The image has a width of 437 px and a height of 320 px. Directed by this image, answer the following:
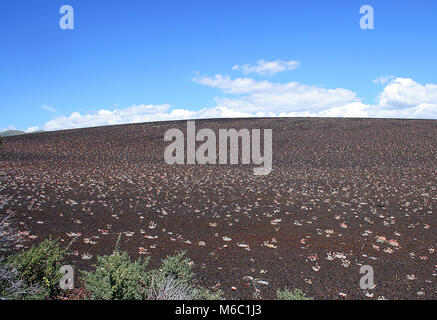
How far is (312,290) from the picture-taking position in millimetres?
5086

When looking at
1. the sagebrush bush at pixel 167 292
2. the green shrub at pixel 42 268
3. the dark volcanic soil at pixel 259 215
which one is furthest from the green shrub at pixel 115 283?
the dark volcanic soil at pixel 259 215

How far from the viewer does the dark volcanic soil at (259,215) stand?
578 cm

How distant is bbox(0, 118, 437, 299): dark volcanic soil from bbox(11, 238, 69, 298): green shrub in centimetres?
134

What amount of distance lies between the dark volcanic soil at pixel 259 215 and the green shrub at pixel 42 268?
1335 mm

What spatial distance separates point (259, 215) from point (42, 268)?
6330mm

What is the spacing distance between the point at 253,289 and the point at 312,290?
1.01m

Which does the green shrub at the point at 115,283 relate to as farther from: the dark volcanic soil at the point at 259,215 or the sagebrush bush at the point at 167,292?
the dark volcanic soil at the point at 259,215

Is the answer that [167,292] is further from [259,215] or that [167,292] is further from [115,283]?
[259,215]

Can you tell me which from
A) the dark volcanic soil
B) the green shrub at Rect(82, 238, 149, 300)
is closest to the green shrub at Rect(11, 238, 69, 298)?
the green shrub at Rect(82, 238, 149, 300)

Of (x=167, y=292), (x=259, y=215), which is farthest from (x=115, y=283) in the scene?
(x=259, y=215)

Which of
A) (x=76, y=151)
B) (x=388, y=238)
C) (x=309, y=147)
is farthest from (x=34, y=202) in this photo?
(x=309, y=147)

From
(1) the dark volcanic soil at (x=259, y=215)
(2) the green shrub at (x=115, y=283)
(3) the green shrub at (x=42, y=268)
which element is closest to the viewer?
(2) the green shrub at (x=115, y=283)

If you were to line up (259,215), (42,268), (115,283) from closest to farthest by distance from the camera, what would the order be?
(115,283) → (42,268) → (259,215)

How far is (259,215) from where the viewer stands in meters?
9.46
